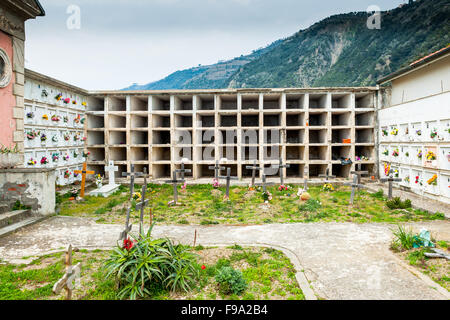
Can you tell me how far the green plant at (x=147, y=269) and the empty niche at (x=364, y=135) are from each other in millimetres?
14977

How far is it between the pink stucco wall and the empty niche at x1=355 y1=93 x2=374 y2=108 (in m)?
17.3

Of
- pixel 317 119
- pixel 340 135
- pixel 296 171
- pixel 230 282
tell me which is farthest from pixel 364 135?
pixel 230 282

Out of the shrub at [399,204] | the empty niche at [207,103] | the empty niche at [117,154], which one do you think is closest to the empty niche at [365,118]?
the shrub at [399,204]

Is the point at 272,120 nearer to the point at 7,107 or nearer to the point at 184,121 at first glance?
the point at 184,121

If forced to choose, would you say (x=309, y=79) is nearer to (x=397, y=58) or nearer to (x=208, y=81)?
(x=397, y=58)

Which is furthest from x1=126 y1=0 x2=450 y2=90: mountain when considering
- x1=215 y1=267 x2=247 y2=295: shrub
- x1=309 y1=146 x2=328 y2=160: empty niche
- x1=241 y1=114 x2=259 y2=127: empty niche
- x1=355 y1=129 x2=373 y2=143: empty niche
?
x1=215 y1=267 x2=247 y2=295: shrub

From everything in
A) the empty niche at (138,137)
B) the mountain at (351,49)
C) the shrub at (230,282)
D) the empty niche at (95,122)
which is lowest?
the shrub at (230,282)

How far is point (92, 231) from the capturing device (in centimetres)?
785

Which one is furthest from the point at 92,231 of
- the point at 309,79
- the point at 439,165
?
the point at 309,79

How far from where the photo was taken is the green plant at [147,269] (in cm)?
425

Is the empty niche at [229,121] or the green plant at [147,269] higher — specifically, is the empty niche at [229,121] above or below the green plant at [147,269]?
above

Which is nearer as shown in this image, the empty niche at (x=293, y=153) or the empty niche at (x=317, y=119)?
the empty niche at (x=317, y=119)

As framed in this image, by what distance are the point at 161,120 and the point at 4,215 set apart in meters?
11.2

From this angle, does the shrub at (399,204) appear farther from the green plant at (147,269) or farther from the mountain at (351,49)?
the mountain at (351,49)
